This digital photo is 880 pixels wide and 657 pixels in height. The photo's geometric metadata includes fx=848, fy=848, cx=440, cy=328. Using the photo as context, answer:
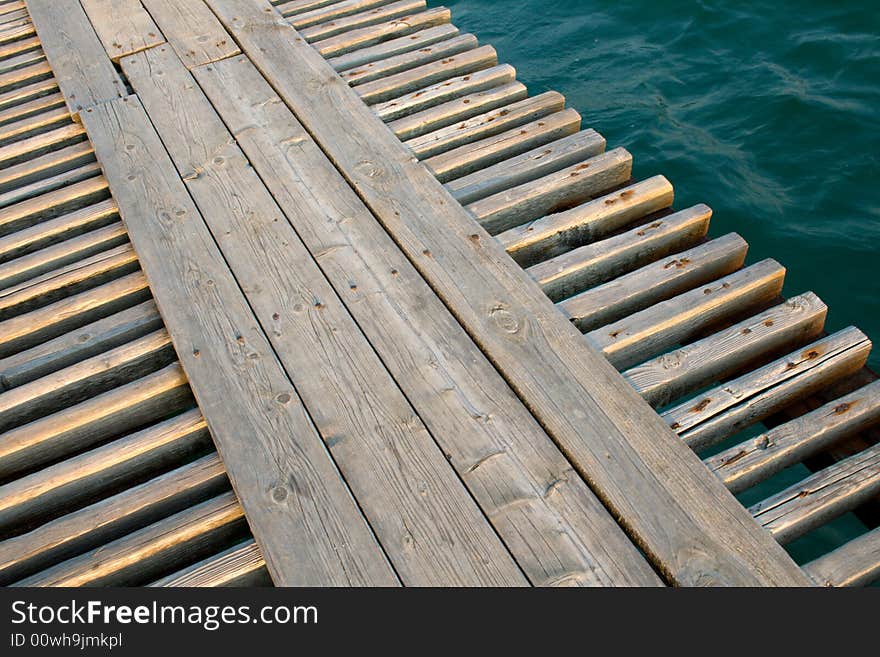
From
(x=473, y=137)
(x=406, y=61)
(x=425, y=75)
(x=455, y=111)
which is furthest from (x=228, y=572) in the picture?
(x=406, y=61)

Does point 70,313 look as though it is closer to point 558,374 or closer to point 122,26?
point 558,374

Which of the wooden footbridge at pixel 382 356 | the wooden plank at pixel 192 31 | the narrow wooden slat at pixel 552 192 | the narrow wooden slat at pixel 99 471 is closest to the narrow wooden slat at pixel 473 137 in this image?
the wooden footbridge at pixel 382 356

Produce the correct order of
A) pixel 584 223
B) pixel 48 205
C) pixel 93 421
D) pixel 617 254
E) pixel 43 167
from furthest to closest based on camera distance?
pixel 43 167 < pixel 48 205 < pixel 584 223 < pixel 617 254 < pixel 93 421

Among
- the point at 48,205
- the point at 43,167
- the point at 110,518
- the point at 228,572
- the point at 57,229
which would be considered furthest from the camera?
the point at 43,167

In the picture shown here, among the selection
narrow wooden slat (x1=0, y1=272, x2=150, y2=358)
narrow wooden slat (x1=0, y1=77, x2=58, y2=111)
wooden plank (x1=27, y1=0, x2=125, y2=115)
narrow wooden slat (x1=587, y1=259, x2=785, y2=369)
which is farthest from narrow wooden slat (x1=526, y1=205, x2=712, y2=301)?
narrow wooden slat (x1=0, y1=77, x2=58, y2=111)

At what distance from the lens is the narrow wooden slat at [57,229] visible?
12.4 feet

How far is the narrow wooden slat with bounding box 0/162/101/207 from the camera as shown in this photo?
403cm

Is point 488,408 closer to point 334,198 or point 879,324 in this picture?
point 334,198

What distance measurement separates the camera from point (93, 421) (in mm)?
2965

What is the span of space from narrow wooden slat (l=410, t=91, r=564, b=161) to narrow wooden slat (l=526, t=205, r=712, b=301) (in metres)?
0.64

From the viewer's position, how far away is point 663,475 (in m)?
2.59

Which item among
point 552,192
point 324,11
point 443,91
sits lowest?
point 552,192

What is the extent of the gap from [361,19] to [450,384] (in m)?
3.13

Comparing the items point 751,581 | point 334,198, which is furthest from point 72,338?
point 751,581
